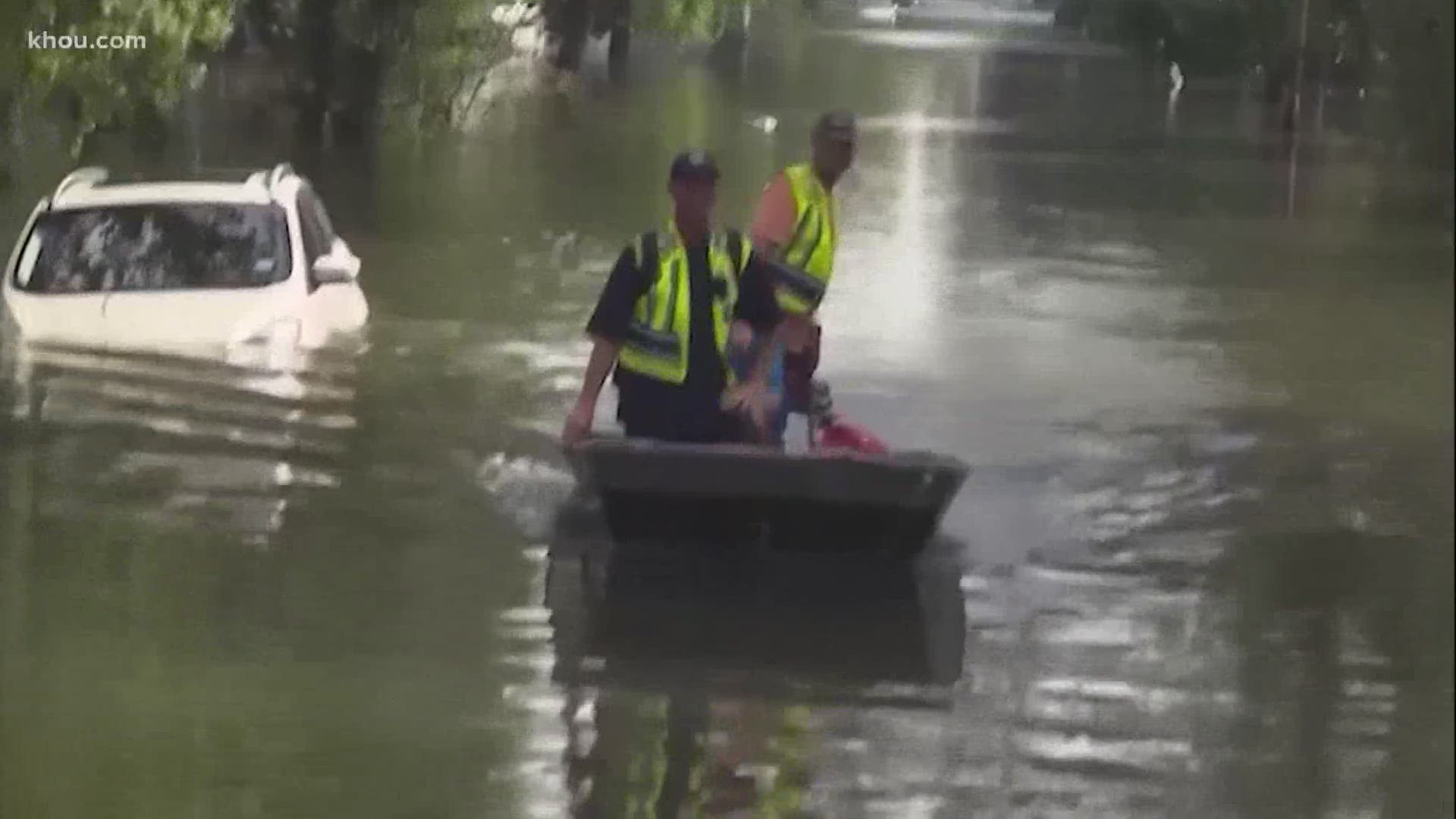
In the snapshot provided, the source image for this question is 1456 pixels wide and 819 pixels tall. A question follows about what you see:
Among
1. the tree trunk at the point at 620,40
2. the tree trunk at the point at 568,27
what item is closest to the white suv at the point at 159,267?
the tree trunk at the point at 568,27

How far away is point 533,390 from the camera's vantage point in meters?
8.63

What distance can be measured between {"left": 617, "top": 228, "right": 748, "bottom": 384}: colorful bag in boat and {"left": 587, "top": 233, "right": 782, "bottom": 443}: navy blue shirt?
14mm

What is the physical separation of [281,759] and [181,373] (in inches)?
141

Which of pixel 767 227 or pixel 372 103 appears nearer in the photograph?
pixel 767 227

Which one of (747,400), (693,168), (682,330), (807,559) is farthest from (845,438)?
(693,168)

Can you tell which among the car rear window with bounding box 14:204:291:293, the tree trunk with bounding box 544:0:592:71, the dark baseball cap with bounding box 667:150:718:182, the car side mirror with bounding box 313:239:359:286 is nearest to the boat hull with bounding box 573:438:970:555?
the dark baseball cap with bounding box 667:150:718:182

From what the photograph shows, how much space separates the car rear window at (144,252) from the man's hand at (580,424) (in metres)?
2.52

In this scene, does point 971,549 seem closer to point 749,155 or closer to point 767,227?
point 767,227

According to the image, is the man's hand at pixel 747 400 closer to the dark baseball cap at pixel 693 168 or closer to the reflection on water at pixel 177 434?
the dark baseball cap at pixel 693 168

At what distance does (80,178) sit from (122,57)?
772 millimetres

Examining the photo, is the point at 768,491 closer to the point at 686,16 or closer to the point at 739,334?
the point at 739,334

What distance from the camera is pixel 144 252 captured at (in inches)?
305

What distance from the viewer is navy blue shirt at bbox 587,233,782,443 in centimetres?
580

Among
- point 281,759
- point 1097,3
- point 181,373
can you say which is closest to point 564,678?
point 281,759
